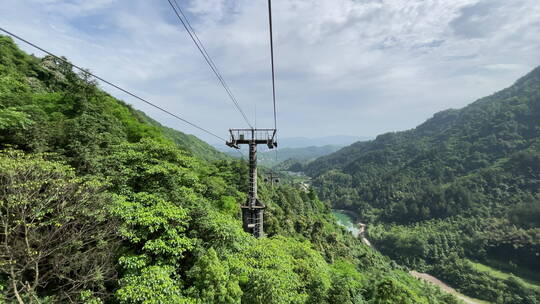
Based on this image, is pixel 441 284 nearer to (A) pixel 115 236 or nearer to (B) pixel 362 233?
(B) pixel 362 233

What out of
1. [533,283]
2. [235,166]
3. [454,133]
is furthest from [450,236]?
[454,133]

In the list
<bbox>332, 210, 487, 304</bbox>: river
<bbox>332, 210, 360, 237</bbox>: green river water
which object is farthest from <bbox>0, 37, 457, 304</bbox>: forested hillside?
<bbox>332, 210, 360, 237</bbox>: green river water

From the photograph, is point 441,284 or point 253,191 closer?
point 253,191

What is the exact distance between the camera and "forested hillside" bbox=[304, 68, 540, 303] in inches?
2714

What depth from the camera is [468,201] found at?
99.3 m

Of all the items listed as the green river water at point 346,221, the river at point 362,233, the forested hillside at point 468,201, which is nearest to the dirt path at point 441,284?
the river at point 362,233

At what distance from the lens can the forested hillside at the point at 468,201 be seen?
68.9 meters

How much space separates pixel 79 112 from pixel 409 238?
99.4 meters

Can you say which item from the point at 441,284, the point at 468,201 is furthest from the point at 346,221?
the point at 441,284

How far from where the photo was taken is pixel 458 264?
67.8 meters

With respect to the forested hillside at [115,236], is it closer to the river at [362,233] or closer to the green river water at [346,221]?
the river at [362,233]

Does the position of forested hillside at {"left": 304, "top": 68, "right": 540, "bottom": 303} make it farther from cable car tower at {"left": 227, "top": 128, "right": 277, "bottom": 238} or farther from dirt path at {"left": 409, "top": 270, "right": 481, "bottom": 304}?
cable car tower at {"left": 227, "top": 128, "right": 277, "bottom": 238}

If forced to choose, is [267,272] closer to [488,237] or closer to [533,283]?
[533,283]

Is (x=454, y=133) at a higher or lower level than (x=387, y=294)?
higher
